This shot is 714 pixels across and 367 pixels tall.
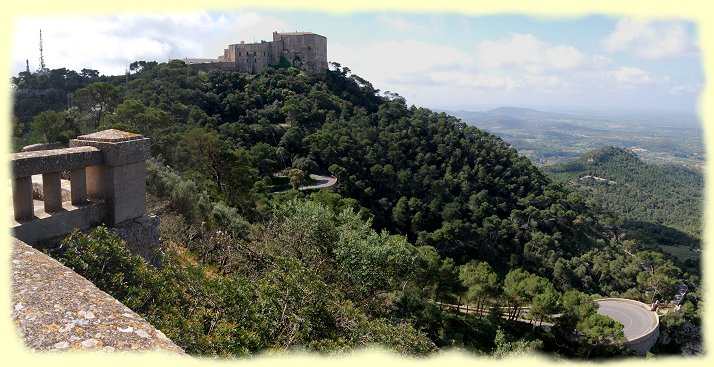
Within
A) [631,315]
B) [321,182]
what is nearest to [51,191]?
[321,182]

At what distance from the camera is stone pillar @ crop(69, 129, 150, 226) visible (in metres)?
6.98

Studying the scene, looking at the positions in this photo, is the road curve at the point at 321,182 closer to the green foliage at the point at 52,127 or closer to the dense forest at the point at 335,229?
the dense forest at the point at 335,229

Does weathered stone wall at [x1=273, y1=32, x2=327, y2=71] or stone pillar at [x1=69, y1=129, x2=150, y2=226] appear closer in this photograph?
stone pillar at [x1=69, y1=129, x2=150, y2=226]

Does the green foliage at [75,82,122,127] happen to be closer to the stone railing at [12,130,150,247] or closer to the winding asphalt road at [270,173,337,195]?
the winding asphalt road at [270,173,337,195]

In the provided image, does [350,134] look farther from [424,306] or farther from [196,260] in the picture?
[196,260]

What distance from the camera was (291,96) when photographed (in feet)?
185

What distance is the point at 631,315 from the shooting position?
32531 millimetres

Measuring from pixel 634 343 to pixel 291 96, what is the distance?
4313 cm

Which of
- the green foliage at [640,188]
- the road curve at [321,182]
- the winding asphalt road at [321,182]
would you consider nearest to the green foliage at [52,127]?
the winding asphalt road at [321,182]

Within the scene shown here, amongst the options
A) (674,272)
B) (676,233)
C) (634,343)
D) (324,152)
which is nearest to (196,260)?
(634,343)

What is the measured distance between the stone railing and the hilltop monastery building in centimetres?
6035

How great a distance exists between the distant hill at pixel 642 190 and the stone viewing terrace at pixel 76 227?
76804 mm

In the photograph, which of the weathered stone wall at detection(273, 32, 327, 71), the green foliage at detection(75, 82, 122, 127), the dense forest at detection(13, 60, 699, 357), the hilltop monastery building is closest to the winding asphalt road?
the dense forest at detection(13, 60, 699, 357)

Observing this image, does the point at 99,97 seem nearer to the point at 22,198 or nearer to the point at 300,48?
the point at 22,198
